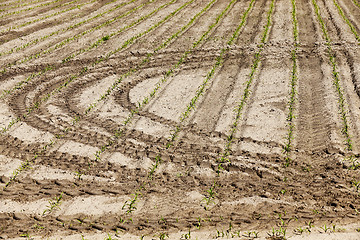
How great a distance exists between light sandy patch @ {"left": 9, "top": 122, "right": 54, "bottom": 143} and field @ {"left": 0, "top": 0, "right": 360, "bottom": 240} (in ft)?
0.15

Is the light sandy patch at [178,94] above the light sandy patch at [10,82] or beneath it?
beneath

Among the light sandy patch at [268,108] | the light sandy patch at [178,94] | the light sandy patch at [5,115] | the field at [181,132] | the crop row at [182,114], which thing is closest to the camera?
the field at [181,132]

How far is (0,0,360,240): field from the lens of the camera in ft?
17.1

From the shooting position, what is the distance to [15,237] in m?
4.87

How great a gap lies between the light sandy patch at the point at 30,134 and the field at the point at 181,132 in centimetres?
4

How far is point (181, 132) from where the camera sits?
767 centimetres

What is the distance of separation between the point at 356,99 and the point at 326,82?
124 centimetres

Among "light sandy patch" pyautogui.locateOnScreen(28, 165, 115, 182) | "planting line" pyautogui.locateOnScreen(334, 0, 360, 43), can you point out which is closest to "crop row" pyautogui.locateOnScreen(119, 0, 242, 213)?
"light sandy patch" pyautogui.locateOnScreen(28, 165, 115, 182)

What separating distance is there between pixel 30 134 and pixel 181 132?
3.61 metres

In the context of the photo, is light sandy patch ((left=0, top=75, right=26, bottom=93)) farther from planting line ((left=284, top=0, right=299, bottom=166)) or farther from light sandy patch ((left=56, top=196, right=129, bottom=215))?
planting line ((left=284, top=0, right=299, bottom=166))

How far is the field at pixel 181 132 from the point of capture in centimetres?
520

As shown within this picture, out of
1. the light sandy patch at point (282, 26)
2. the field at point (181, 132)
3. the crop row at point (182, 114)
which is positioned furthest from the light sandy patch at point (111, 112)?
the light sandy patch at point (282, 26)

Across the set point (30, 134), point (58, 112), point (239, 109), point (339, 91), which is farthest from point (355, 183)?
point (58, 112)

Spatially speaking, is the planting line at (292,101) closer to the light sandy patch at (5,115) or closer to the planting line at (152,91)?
the planting line at (152,91)
